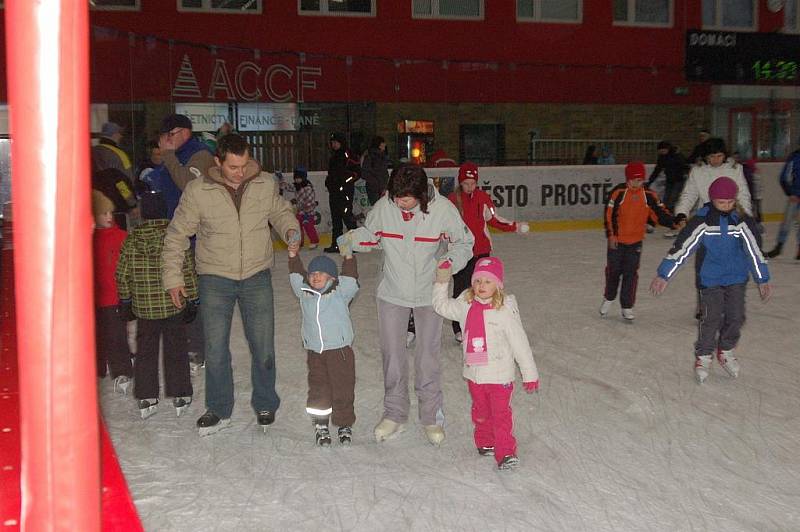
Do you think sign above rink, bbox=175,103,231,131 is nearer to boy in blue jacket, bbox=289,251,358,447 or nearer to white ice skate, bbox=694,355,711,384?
white ice skate, bbox=694,355,711,384

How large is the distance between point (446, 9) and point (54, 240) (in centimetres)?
2065

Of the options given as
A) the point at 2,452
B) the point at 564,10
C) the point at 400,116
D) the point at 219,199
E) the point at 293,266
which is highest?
the point at 564,10

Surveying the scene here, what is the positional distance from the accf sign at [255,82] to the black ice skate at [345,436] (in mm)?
13049

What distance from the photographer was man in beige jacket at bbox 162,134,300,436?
4.32 metres

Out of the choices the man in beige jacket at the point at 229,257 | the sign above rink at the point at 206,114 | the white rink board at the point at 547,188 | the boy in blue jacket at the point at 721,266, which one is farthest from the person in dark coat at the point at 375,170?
the man in beige jacket at the point at 229,257

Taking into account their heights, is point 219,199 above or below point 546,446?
above

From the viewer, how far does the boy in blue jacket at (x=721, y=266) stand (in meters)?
5.40

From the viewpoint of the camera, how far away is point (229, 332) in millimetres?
4500

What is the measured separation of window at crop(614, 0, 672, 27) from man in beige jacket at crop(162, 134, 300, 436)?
19.5m

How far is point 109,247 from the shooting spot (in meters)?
5.16

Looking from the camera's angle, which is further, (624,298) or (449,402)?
(624,298)

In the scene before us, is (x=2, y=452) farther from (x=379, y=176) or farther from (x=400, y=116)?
(x=400, y=116)

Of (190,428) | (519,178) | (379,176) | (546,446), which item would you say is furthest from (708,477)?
(519,178)

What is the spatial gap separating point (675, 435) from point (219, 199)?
2.45 metres
